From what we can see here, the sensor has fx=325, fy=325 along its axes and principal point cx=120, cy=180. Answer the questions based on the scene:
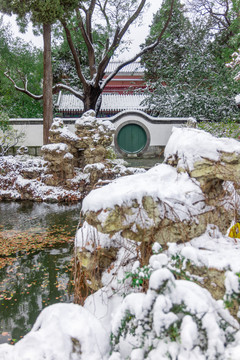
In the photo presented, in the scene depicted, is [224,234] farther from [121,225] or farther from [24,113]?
[24,113]

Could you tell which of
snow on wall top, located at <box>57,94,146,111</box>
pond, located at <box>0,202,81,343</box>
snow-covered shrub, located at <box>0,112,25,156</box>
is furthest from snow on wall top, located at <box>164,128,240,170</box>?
snow on wall top, located at <box>57,94,146,111</box>

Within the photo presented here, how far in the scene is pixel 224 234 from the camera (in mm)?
3184

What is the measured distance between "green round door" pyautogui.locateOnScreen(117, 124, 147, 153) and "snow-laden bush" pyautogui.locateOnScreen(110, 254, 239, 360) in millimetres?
12963

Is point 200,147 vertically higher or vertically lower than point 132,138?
higher

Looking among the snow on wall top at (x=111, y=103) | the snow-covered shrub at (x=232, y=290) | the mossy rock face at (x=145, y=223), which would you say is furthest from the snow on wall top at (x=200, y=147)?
→ the snow on wall top at (x=111, y=103)

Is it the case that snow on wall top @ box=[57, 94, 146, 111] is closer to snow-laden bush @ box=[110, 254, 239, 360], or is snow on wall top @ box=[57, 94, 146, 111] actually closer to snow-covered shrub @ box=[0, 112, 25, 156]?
snow-covered shrub @ box=[0, 112, 25, 156]

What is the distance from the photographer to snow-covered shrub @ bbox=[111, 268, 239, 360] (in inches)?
59.7

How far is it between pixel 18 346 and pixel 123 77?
72.1ft

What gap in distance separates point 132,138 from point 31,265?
10474 millimetres

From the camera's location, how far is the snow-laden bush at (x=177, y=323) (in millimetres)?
1516

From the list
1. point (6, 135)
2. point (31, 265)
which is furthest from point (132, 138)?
point (31, 265)

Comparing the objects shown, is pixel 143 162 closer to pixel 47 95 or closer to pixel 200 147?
pixel 47 95

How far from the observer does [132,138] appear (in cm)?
1456

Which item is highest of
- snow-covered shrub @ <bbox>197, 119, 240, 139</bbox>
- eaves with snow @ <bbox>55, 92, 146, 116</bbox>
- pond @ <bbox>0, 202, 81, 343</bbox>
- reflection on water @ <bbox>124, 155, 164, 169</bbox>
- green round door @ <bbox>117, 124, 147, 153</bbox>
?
eaves with snow @ <bbox>55, 92, 146, 116</bbox>
